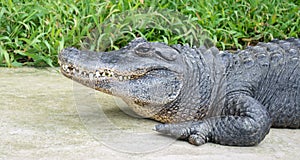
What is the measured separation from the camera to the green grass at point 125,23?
602 centimetres

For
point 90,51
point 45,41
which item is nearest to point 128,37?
point 45,41

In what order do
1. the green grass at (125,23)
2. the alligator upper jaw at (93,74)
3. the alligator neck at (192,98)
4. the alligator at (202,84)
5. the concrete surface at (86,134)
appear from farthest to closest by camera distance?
the green grass at (125,23) → the alligator neck at (192,98) → the alligator upper jaw at (93,74) → the alligator at (202,84) → the concrete surface at (86,134)

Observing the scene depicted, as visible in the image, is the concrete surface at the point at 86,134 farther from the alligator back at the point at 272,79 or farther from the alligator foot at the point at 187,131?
the alligator back at the point at 272,79

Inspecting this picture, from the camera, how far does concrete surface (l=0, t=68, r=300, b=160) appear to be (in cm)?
383

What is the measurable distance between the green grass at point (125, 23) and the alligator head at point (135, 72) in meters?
0.62

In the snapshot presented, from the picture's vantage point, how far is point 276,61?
4.89 meters

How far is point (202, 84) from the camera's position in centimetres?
474

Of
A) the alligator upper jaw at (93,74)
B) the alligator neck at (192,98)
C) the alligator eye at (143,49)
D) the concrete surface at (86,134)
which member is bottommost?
the concrete surface at (86,134)

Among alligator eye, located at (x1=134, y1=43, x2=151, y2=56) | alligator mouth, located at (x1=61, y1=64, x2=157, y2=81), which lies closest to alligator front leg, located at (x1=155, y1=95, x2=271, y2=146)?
alligator mouth, located at (x1=61, y1=64, x2=157, y2=81)

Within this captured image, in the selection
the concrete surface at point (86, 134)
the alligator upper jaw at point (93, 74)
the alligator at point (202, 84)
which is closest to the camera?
the concrete surface at point (86, 134)

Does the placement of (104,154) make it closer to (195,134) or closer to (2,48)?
(195,134)

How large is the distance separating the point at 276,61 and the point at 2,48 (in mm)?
3034

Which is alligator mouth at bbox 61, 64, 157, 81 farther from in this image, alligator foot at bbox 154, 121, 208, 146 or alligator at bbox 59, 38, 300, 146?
alligator foot at bbox 154, 121, 208, 146

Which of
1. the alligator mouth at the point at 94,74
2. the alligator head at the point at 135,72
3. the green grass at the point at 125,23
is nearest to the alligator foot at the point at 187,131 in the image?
the alligator head at the point at 135,72
